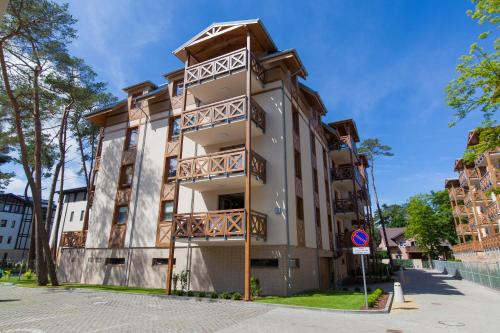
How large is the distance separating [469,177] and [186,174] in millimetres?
47542

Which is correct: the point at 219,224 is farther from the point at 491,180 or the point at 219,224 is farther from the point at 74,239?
the point at 491,180

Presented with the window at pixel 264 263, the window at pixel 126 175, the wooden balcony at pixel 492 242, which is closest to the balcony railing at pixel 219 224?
the window at pixel 264 263

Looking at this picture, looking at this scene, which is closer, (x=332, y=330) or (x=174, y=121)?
(x=332, y=330)

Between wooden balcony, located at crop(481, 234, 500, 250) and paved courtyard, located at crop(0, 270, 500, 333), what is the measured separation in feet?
86.9

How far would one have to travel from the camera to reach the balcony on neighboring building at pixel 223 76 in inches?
688

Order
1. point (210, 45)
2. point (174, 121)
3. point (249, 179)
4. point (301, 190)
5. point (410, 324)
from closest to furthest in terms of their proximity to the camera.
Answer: point (410, 324), point (249, 179), point (301, 190), point (210, 45), point (174, 121)

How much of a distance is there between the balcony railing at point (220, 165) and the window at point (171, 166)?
12.7 feet

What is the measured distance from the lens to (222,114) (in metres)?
16.9

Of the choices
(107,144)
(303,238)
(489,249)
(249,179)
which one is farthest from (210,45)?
(489,249)

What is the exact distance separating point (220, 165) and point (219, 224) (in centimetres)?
316

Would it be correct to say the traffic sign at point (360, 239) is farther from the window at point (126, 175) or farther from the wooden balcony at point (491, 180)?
the wooden balcony at point (491, 180)

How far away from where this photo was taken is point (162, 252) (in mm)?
18578

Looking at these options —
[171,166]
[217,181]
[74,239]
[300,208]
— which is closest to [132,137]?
[171,166]

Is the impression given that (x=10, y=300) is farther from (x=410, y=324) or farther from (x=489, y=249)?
(x=489, y=249)
